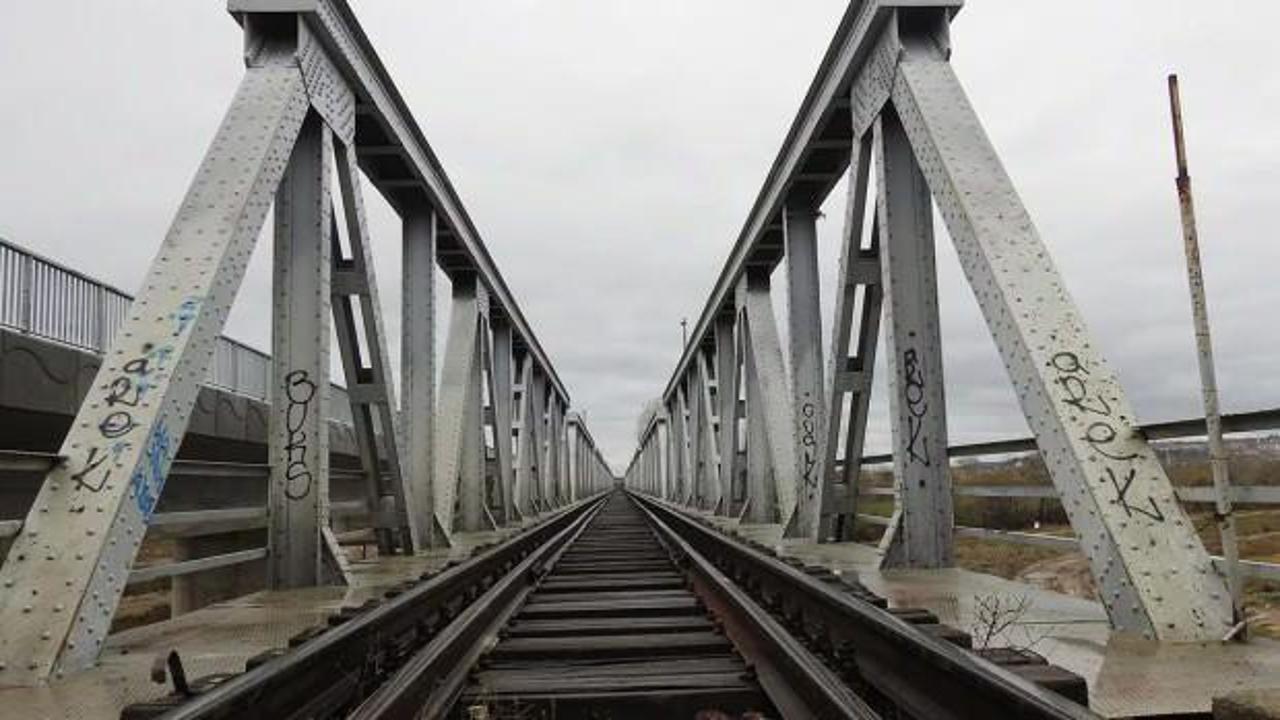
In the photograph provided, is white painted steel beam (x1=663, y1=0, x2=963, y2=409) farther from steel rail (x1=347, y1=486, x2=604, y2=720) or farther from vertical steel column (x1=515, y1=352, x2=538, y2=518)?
vertical steel column (x1=515, y1=352, x2=538, y2=518)

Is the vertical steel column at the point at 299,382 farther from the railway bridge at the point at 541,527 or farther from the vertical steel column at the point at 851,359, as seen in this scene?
the vertical steel column at the point at 851,359

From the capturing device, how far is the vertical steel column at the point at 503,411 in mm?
19125

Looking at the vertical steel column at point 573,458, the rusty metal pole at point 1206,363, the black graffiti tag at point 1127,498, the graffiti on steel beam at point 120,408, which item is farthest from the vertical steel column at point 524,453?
the vertical steel column at point 573,458

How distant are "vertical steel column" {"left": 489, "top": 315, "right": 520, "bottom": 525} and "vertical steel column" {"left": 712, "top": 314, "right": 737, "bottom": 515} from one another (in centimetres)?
421

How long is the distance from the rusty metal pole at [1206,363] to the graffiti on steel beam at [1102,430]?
0.34m

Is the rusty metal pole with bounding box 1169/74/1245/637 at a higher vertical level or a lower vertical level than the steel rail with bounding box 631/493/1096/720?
higher

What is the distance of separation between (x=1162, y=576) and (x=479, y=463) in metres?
13.1

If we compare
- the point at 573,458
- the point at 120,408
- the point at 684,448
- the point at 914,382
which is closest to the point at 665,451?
the point at 573,458

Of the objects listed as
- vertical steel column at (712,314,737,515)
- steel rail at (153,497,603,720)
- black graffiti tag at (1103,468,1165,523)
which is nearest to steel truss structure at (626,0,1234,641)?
black graffiti tag at (1103,468,1165,523)

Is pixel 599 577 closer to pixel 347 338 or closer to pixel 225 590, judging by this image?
pixel 347 338

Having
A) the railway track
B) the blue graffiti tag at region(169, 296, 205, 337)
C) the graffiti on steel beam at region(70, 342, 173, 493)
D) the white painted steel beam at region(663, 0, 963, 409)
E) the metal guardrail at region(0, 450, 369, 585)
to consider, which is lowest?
the railway track

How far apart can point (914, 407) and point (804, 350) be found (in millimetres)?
4601

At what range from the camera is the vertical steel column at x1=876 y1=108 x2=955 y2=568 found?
768cm

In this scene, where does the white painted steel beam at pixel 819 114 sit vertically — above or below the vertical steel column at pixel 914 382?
above
